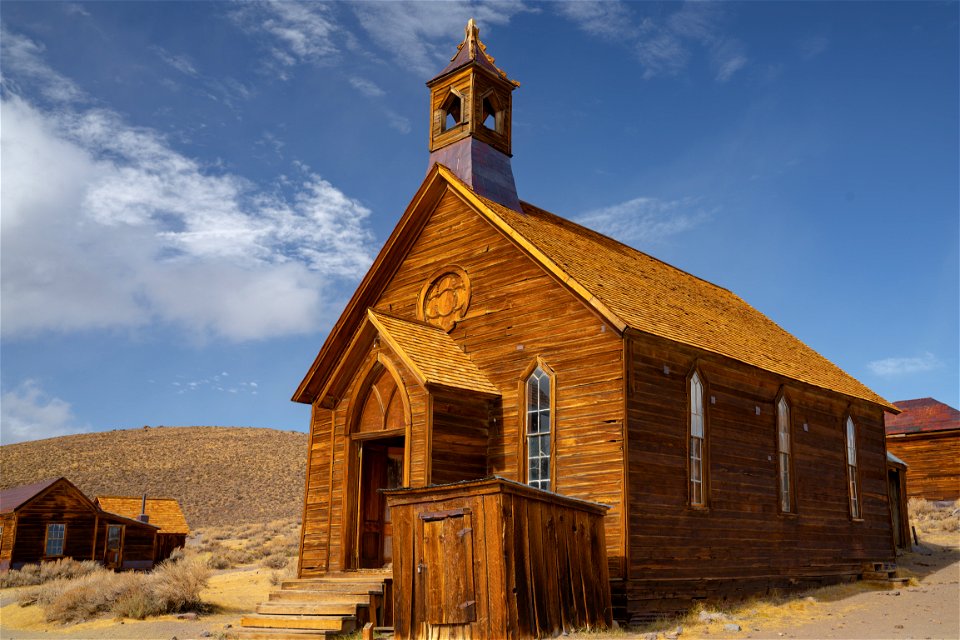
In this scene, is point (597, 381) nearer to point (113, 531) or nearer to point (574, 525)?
point (574, 525)

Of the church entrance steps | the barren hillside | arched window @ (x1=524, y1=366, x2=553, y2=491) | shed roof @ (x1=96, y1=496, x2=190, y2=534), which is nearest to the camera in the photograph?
the church entrance steps

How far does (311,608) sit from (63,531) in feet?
98.7

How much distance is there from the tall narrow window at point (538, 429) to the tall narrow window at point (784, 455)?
5914 mm

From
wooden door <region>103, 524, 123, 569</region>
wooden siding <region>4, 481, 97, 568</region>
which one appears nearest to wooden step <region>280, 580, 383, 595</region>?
wooden siding <region>4, 481, 97, 568</region>

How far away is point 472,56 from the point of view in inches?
829

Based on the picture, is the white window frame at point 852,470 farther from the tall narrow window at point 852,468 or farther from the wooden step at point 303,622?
the wooden step at point 303,622

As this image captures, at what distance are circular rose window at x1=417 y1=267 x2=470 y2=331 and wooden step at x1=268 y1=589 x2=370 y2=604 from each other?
5.89 m

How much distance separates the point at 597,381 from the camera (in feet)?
50.5

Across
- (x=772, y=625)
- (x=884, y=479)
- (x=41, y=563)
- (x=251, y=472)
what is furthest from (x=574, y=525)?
(x=251, y=472)

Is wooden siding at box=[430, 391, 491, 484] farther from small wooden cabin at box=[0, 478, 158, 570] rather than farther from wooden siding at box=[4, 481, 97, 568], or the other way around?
wooden siding at box=[4, 481, 97, 568]

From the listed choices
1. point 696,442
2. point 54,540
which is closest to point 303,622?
point 696,442

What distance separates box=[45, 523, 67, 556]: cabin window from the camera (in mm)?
38969

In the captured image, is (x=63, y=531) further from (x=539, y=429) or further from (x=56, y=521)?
(x=539, y=429)

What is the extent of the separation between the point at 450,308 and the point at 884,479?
534 inches
